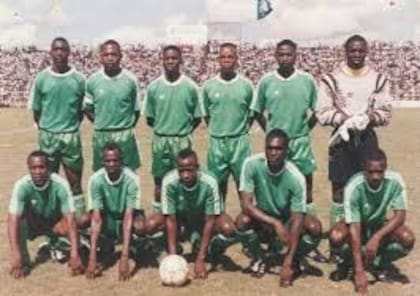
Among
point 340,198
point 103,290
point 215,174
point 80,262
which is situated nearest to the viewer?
point 103,290

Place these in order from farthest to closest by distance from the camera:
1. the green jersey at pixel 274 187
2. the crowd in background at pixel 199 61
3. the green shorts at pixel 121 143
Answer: the crowd in background at pixel 199 61
the green shorts at pixel 121 143
the green jersey at pixel 274 187

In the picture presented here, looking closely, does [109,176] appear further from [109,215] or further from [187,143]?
[187,143]

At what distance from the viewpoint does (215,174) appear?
25.6 feet

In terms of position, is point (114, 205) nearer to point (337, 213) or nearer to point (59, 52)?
point (59, 52)

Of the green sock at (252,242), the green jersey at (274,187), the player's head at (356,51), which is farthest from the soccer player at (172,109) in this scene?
the player's head at (356,51)

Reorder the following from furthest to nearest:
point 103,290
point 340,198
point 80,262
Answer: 1. point 340,198
2. point 80,262
3. point 103,290

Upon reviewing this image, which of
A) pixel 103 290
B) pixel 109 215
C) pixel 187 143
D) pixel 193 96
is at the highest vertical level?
pixel 193 96

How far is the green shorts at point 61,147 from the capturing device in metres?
7.76

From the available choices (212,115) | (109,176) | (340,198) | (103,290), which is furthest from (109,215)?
(340,198)

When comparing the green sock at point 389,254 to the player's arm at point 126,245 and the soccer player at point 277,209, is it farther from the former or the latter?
the player's arm at point 126,245

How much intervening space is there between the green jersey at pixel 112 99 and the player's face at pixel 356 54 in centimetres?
220

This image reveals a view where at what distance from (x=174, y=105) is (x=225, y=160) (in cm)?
74

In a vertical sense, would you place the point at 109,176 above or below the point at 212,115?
below

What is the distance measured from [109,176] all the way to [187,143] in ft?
3.50
